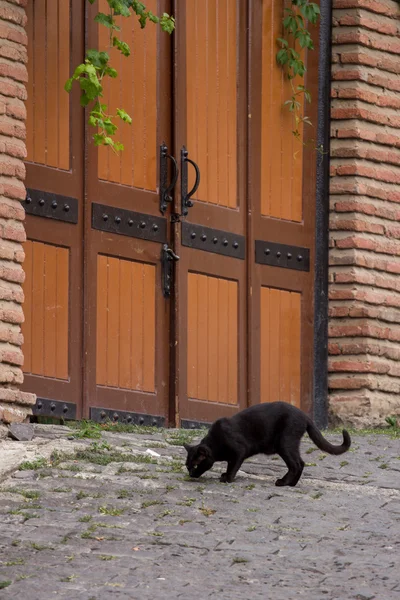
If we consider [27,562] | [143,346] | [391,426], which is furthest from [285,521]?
[391,426]

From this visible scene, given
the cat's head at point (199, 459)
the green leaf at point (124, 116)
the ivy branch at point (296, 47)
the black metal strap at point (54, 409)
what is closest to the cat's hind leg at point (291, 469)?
the cat's head at point (199, 459)

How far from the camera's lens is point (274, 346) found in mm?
10336

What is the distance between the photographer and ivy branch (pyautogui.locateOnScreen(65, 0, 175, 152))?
345 inches

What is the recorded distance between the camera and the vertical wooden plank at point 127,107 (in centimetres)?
962

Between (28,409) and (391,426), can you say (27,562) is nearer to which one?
(28,409)

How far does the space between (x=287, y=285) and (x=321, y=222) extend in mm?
578

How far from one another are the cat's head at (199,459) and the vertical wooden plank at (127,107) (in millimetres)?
2805

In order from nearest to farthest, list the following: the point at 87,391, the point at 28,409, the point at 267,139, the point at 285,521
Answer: the point at 285,521 < the point at 28,409 < the point at 87,391 < the point at 267,139

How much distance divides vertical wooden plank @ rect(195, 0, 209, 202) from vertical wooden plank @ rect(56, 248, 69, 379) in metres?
1.29

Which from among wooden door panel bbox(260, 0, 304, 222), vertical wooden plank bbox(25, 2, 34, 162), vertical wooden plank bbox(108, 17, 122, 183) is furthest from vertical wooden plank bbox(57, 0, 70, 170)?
wooden door panel bbox(260, 0, 304, 222)

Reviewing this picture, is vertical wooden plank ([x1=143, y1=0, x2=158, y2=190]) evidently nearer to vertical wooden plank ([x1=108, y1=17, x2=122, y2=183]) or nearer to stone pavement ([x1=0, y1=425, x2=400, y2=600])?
vertical wooden plank ([x1=108, y1=17, x2=122, y2=183])

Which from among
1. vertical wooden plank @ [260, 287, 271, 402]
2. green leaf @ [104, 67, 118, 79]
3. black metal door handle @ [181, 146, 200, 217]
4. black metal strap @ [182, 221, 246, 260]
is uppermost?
green leaf @ [104, 67, 118, 79]

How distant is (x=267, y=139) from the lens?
10.4 metres

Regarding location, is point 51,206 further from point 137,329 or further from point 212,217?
point 212,217
